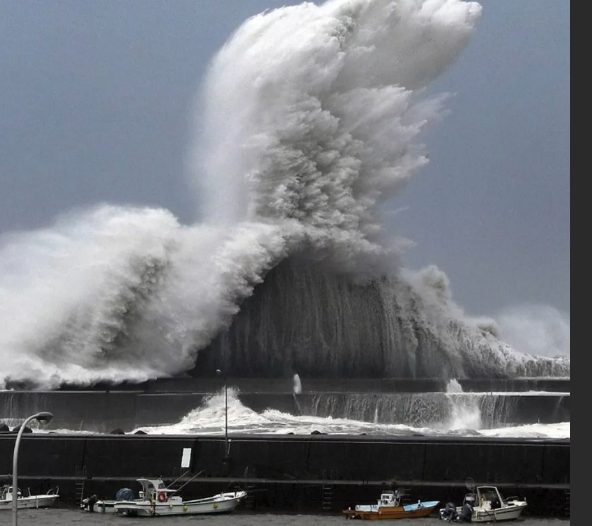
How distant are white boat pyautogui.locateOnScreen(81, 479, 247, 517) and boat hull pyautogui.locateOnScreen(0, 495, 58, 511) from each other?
1095 mm

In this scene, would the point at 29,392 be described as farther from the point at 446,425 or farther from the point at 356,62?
the point at 356,62

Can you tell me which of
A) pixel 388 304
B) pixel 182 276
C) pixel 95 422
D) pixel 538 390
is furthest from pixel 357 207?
pixel 95 422

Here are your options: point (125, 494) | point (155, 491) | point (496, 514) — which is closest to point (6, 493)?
point (125, 494)

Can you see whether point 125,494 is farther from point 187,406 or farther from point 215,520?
point 187,406

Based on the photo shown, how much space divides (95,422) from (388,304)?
11329 mm

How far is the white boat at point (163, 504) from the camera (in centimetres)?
2089

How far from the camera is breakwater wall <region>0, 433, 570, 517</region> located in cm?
2100

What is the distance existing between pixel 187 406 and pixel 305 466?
8.70 m

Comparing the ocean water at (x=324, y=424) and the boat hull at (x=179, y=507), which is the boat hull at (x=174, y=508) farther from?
the ocean water at (x=324, y=424)

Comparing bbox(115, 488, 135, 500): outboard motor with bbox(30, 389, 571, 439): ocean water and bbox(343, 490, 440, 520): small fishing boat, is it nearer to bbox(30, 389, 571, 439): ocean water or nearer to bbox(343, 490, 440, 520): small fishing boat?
bbox(343, 490, 440, 520): small fishing boat

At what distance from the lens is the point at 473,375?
122ft

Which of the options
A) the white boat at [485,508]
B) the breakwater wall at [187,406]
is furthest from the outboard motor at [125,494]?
the breakwater wall at [187,406]

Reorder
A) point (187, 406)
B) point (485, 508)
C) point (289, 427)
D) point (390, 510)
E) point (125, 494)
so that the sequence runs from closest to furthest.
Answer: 1. point (485, 508)
2. point (390, 510)
3. point (125, 494)
4. point (289, 427)
5. point (187, 406)

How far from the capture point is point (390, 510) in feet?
66.2
